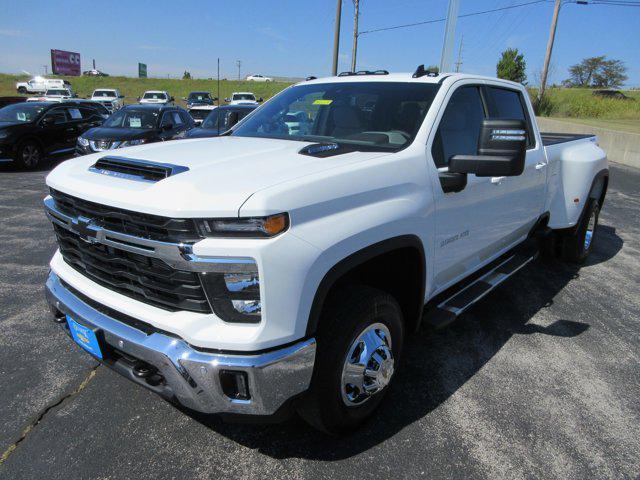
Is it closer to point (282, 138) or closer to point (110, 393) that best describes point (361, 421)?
point (110, 393)

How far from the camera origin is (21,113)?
11648 millimetres

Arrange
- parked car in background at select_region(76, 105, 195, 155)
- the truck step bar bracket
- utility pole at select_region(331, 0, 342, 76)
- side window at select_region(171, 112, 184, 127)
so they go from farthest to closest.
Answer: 1. utility pole at select_region(331, 0, 342, 76)
2. side window at select_region(171, 112, 184, 127)
3. parked car in background at select_region(76, 105, 195, 155)
4. the truck step bar bracket

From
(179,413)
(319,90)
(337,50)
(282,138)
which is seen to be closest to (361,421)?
(179,413)

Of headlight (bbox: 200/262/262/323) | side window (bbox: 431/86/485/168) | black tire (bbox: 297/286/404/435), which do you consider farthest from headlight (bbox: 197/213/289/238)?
side window (bbox: 431/86/485/168)

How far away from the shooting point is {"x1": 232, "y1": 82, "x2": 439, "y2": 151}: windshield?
2885mm

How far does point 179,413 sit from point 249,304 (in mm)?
1240

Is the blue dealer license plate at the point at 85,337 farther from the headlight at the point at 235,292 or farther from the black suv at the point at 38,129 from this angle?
the black suv at the point at 38,129

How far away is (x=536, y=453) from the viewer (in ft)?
8.14

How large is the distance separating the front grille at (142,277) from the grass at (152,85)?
174 feet

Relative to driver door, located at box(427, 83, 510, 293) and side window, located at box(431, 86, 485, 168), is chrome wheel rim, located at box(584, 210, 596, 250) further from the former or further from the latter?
side window, located at box(431, 86, 485, 168)

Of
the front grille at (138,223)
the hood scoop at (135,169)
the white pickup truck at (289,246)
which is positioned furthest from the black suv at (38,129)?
the front grille at (138,223)

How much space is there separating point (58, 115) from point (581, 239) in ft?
40.2

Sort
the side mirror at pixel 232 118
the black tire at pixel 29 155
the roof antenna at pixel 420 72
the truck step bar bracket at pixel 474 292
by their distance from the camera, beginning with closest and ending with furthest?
the truck step bar bracket at pixel 474 292 < the roof antenna at pixel 420 72 < the side mirror at pixel 232 118 < the black tire at pixel 29 155

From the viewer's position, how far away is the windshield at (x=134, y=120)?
36.1ft
